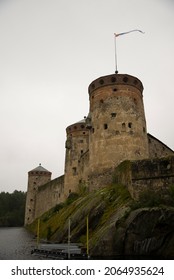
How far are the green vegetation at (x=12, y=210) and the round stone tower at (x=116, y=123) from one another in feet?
188

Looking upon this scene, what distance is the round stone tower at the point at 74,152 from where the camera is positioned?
38.1 m

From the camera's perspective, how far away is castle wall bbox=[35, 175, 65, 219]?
45.3 meters

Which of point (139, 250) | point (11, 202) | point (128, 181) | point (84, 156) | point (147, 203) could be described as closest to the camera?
point (139, 250)

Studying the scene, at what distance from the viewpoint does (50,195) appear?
4984 centimetres

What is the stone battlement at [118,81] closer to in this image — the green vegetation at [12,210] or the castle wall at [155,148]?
the castle wall at [155,148]

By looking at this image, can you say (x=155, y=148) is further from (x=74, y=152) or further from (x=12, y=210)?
(x=12, y=210)

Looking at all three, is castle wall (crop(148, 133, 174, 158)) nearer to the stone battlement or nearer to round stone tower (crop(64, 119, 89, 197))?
the stone battlement

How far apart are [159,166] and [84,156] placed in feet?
58.8

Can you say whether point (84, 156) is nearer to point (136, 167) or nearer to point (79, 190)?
point (79, 190)

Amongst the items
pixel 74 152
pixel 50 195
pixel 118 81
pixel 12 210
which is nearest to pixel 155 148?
pixel 118 81

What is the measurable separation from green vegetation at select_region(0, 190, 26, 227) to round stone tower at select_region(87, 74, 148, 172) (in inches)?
2256

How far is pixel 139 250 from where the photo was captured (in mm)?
13914
